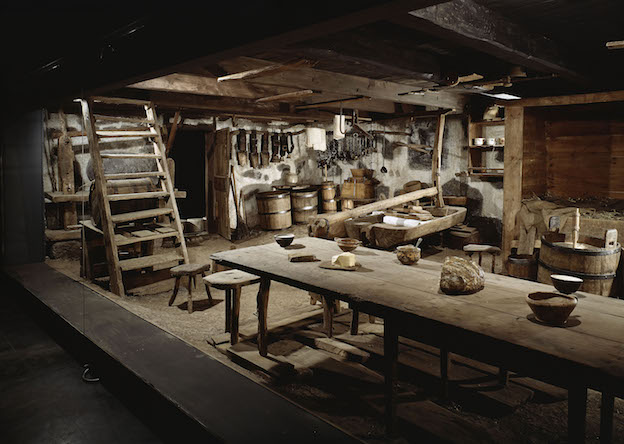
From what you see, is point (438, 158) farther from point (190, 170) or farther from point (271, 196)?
point (190, 170)

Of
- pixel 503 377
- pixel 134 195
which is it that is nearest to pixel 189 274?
pixel 134 195

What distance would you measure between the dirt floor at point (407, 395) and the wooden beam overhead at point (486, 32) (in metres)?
2.72

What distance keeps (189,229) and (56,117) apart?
3.69m

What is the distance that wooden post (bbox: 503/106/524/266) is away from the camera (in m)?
6.29

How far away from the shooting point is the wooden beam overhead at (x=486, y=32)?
2894 millimetres

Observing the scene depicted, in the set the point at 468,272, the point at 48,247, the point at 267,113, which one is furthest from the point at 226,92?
the point at 468,272

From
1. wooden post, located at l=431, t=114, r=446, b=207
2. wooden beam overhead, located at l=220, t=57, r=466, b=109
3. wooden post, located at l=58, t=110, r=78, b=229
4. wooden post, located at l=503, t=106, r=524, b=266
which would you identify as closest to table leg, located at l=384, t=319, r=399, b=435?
wooden post, located at l=503, t=106, r=524, b=266

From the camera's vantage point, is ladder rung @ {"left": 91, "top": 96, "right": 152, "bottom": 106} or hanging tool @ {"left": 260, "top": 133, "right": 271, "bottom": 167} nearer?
ladder rung @ {"left": 91, "top": 96, "right": 152, "bottom": 106}

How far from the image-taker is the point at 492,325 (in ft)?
7.88

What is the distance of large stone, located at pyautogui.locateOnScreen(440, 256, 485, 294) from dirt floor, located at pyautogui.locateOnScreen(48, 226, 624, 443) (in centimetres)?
101

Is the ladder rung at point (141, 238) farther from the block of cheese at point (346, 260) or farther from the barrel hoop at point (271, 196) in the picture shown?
the barrel hoop at point (271, 196)

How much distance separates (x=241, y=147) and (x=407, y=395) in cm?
853

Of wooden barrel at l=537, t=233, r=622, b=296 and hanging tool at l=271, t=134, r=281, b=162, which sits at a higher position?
hanging tool at l=271, t=134, r=281, b=162

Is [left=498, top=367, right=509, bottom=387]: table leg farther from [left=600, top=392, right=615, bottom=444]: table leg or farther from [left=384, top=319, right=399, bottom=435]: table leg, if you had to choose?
[left=600, top=392, right=615, bottom=444]: table leg
